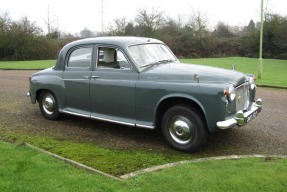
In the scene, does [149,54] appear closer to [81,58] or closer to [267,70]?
[81,58]

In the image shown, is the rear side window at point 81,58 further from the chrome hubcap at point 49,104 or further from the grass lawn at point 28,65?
the grass lawn at point 28,65

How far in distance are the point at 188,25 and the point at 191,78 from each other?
4534cm

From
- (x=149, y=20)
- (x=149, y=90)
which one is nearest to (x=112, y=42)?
(x=149, y=90)

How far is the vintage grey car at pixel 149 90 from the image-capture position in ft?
17.6

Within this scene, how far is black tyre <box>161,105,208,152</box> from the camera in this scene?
543 centimetres

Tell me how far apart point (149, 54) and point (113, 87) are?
3.10 ft

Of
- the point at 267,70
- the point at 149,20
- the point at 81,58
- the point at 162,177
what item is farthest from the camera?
the point at 149,20

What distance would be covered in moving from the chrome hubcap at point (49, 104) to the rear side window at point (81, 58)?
97 centimetres

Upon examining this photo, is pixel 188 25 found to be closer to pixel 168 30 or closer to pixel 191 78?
pixel 168 30

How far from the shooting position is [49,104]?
25.3 feet

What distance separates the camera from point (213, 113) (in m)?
5.26

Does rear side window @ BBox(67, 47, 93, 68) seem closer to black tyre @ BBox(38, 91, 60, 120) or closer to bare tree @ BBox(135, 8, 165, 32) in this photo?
black tyre @ BBox(38, 91, 60, 120)

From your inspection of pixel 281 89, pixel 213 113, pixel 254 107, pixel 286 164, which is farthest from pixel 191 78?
pixel 281 89

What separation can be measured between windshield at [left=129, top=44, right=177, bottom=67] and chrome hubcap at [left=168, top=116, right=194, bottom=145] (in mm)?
1241
